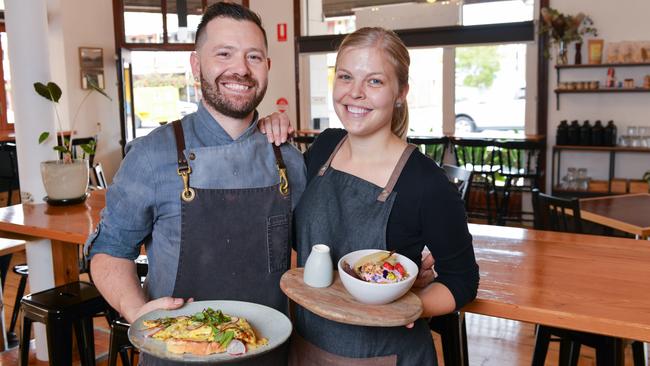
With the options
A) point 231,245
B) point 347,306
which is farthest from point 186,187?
point 347,306

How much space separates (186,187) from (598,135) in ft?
19.5

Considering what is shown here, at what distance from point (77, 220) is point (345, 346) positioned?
1.81 m

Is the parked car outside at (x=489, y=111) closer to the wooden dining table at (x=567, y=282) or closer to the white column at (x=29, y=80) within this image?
the wooden dining table at (x=567, y=282)

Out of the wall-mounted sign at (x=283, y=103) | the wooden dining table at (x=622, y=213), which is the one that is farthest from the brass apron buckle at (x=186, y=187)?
the wall-mounted sign at (x=283, y=103)

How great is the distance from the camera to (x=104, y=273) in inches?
62.1

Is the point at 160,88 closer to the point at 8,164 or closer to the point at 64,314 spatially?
the point at 8,164

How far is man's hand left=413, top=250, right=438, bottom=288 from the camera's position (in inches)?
62.2

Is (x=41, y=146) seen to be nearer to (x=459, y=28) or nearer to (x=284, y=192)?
(x=284, y=192)

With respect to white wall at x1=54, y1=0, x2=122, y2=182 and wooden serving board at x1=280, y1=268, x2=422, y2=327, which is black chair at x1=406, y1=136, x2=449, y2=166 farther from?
wooden serving board at x1=280, y1=268, x2=422, y2=327

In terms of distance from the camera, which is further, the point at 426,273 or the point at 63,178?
the point at 63,178

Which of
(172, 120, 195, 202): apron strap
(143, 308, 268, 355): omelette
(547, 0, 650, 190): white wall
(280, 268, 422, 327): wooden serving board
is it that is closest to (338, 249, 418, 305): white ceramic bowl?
(280, 268, 422, 327): wooden serving board

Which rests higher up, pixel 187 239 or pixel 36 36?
pixel 36 36

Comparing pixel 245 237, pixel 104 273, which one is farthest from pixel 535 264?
pixel 104 273

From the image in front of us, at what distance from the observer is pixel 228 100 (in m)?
1.59
